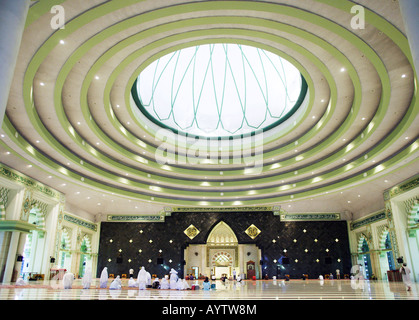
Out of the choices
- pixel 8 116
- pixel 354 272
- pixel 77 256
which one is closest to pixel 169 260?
pixel 77 256

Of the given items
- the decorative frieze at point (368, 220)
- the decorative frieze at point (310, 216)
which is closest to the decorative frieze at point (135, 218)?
the decorative frieze at point (310, 216)

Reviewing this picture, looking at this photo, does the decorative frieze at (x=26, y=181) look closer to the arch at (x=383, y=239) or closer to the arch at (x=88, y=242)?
the arch at (x=88, y=242)

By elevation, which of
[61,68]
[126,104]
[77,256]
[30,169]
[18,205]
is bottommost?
[77,256]

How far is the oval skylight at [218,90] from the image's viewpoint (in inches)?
906

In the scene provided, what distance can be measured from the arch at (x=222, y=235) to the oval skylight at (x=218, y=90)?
9.98 m

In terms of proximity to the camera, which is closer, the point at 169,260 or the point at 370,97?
the point at 370,97

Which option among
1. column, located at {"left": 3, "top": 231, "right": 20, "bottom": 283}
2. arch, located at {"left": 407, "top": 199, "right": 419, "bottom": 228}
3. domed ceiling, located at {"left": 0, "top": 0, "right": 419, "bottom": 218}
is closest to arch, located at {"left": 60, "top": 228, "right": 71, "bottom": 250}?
domed ceiling, located at {"left": 0, "top": 0, "right": 419, "bottom": 218}

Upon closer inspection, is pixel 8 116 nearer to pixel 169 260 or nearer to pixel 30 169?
pixel 30 169

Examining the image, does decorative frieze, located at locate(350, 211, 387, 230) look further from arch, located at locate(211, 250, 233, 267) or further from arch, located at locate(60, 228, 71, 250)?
arch, located at locate(60, 228, 71, 250)

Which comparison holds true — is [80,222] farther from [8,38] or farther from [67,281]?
[8,38]

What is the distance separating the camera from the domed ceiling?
10430 mm
